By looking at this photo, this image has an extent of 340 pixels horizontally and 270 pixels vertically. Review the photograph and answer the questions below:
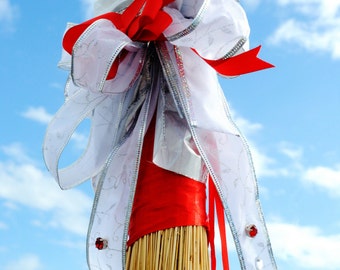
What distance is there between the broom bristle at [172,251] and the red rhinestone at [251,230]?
0.08 metres

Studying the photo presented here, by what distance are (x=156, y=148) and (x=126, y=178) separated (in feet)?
0.26

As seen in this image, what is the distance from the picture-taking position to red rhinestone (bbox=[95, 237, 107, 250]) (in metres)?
1.16

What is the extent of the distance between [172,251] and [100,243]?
13 centimetres

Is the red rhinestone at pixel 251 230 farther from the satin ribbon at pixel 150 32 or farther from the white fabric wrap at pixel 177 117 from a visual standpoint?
the satin ribbon at pixel 150 32

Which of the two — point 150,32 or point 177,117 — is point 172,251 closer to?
point 177,117

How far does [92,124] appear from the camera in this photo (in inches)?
52.9

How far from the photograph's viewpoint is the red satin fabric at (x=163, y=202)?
113 cm

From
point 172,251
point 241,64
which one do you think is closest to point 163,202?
point 172,251

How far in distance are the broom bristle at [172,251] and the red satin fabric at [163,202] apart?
0.04ft

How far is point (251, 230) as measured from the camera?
3.73ft

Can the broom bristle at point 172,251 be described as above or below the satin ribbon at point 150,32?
below

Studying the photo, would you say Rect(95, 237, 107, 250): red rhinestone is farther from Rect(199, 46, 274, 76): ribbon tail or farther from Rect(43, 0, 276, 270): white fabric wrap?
Rect(199, 46, 274, 76): ribbon tail

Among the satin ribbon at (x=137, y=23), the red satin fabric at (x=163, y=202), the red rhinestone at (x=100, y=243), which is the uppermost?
the satin ribbon at (x=137, y=23)

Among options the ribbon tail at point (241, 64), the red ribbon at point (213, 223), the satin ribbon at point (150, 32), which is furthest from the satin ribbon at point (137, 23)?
the red ribbon at point (213, 223)
